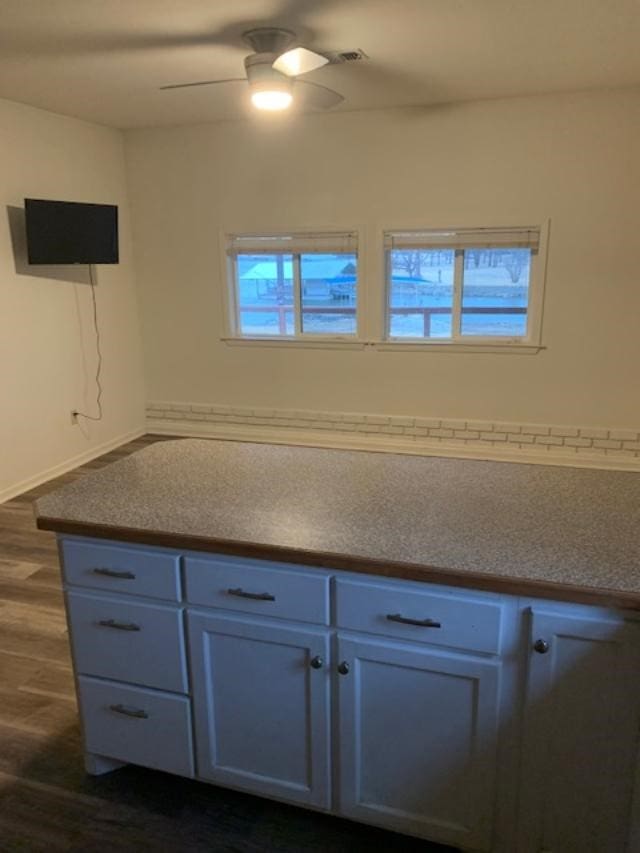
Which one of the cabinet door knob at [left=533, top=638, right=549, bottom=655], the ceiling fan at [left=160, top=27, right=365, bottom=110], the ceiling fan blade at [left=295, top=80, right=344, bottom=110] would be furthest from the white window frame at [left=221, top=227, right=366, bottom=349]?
the cabinet door knob at [left=533, top=638, right=549, bottom=655]

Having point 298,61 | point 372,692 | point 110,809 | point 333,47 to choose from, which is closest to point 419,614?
point 372,692

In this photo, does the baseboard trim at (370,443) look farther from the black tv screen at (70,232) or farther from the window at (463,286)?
the black tv screen at (70,232)

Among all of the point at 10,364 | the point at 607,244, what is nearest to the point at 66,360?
the point at 10,364

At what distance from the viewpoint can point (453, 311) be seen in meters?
5.06

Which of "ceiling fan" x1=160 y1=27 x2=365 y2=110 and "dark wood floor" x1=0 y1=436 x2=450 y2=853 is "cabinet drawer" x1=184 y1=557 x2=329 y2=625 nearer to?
"dark wood floor" x1=0 y1=436 x2=450 y2=853

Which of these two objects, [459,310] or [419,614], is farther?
[459,310]

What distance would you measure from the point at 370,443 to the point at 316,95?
281 centimetres

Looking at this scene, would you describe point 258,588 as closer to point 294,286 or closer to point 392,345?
point 392,345

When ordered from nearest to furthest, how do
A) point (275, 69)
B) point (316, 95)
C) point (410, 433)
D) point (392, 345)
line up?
point (275, 69) < point (316, 95) < point (392, 345) < point (410, 433)

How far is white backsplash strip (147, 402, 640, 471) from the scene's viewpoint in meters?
4.86

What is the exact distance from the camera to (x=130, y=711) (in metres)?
1.88

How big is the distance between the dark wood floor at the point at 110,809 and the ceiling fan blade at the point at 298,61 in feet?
9.24

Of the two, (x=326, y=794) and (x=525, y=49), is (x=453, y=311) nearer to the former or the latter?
(x=525, y=49)

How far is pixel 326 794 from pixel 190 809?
48 cm
